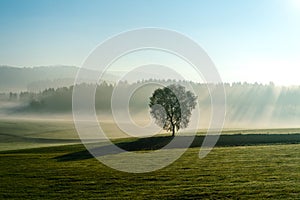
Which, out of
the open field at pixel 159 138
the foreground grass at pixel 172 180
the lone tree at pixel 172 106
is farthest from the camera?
the lone tree at pixel 172 106

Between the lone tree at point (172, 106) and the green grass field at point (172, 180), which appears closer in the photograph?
the green grass field at point (172, 180)

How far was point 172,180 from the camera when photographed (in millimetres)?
33844

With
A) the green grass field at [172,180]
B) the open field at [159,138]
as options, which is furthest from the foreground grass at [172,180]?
the open field at [159,138]

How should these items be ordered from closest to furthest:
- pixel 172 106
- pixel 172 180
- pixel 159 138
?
pixel 172 180 < pixel 159 138 < pixel 172 106

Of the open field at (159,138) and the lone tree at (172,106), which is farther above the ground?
the lone tree at (172,106)

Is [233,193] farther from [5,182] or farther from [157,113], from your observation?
[157,113]

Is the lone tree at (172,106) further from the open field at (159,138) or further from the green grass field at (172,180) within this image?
the green grass field at (172,180)

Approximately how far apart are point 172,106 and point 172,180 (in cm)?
5724

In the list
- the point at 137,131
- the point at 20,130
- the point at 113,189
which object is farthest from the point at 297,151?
the point at 20,130

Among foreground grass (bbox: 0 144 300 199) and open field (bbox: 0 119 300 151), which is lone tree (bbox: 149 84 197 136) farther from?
foreground grass (bbox: 0 144 300 199)

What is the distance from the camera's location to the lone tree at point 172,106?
8944 centimetres

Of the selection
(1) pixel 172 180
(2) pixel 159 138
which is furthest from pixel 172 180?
(2) pixel 159 138

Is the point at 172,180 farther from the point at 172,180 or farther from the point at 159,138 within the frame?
the point at 159,138

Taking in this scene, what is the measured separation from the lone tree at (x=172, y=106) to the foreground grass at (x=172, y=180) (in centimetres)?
4253
